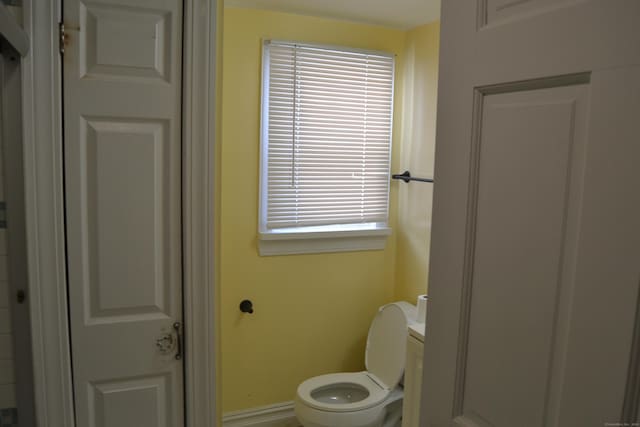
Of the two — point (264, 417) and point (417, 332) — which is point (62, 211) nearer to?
point (417, 332)

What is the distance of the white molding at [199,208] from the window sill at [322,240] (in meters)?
1.09

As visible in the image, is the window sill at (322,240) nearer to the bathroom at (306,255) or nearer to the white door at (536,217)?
the bathroom at (306,255)

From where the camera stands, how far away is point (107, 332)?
1430 millimetres

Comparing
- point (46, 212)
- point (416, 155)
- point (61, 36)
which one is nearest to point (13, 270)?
point (46, 212)

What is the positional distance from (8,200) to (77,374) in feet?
1.80

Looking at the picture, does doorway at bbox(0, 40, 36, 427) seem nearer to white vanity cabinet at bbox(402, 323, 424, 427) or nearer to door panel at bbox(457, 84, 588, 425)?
door panel at bbox(457, 84, 588, 425)

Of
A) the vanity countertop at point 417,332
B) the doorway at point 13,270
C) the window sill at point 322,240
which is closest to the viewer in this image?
the doorway at point 13,270

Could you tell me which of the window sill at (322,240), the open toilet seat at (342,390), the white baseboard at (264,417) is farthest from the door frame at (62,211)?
the white baseboard at (264,417)

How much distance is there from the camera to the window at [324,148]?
8.43 ft

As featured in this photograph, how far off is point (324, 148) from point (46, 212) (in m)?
1.62

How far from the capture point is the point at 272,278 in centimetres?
266

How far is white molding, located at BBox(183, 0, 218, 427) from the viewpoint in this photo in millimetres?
1413

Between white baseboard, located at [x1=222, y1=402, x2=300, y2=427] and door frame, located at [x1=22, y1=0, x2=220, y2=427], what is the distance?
3.97ft

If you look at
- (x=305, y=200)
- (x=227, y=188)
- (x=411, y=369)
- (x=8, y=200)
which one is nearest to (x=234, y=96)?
(x=227, y=188)
